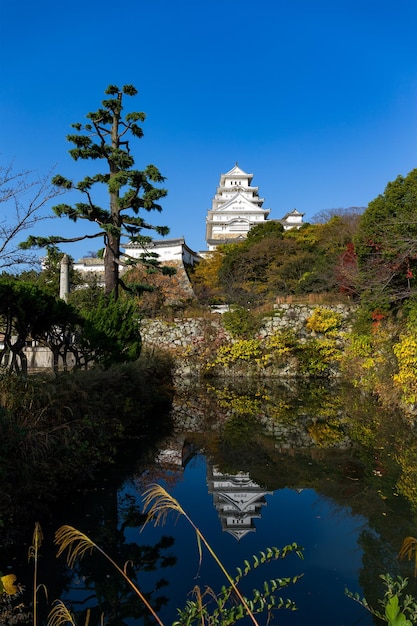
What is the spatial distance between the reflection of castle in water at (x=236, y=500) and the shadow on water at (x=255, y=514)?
1cm

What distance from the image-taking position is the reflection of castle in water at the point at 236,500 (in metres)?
4.39

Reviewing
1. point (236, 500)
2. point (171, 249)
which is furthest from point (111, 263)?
point (171, 249)

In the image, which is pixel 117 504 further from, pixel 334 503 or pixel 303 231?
pixel 303 231

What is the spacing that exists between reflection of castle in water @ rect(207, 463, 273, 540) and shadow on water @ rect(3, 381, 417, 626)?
15 mm

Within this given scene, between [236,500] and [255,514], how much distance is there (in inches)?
16.1

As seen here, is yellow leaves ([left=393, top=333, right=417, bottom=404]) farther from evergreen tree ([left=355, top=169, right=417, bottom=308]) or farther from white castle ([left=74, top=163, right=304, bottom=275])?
white castle ([left=74, top=163, right=304, bottom=275])

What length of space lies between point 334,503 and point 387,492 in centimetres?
74

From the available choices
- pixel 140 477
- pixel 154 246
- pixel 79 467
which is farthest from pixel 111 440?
pixel 154 246

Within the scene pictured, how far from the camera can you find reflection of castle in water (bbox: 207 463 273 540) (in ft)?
14.4

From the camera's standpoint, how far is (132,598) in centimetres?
318

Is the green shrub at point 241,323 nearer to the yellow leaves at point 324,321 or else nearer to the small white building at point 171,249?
the yellow leaves at point 324,321

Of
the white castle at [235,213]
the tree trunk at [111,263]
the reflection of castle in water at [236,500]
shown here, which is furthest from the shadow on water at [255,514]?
the white castle at [235,213]

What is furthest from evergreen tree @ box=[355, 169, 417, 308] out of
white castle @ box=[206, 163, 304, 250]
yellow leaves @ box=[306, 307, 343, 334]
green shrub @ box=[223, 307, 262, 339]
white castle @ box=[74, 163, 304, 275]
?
white castle @ box=[206, 163, 304, 250]

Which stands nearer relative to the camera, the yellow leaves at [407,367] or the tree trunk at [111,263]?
the yellow leaves at [407,367]
